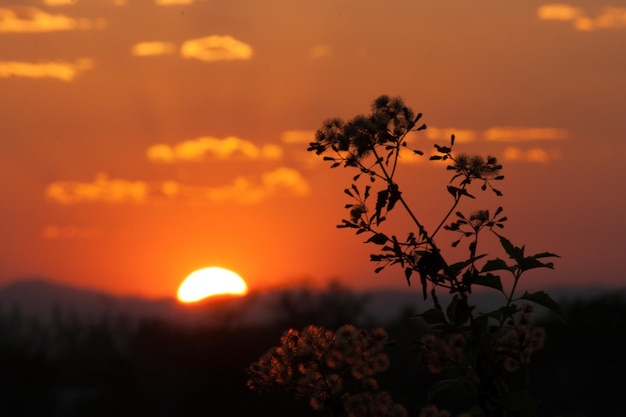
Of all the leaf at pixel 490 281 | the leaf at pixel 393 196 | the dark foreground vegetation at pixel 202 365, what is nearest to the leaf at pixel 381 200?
the leaf at pixel 393 196

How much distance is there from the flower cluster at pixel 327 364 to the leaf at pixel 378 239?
0.52m

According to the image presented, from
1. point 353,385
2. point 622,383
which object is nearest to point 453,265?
point 353,385

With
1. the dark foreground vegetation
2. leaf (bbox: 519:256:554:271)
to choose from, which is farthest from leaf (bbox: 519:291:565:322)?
the dark foreground vegetation

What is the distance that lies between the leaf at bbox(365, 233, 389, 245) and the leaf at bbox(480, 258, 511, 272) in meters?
0.53

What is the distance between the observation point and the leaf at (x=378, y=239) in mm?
4582

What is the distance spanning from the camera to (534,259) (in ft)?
15.5

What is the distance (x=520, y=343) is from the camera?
448 cm

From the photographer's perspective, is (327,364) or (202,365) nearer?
(327,364)

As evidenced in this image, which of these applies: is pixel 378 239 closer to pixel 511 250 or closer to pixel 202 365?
pixel 511 250

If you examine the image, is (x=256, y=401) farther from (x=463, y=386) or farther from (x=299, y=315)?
(x=463, y=386)

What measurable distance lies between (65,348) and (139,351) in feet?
5.01

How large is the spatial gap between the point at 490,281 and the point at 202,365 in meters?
16.3

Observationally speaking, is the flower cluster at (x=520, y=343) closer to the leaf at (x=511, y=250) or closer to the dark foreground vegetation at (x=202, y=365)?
Answer: the leaf at (x=511, y=250)

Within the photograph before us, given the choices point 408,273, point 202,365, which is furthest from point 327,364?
point 202,365
